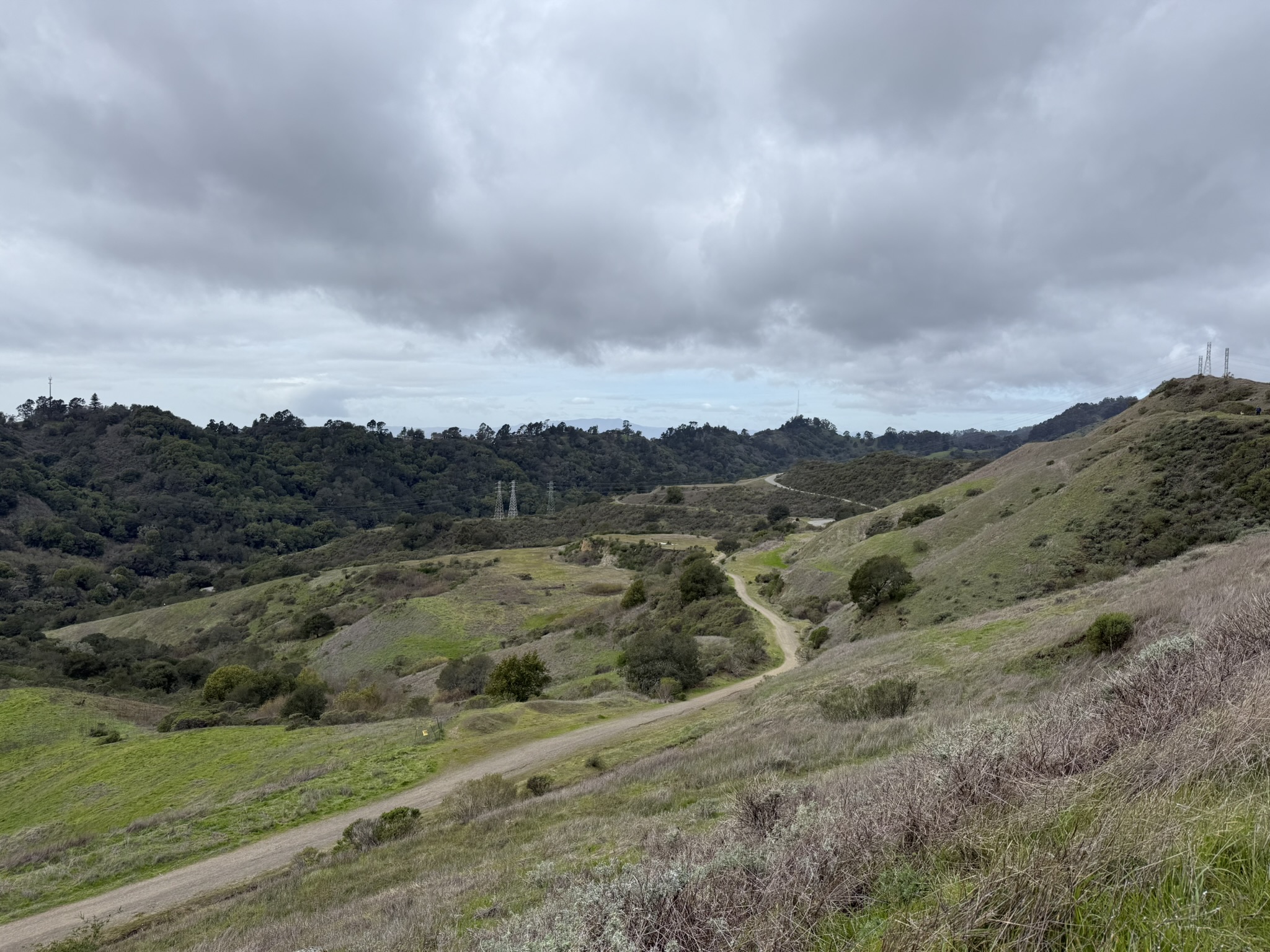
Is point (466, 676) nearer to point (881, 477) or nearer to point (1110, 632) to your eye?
point (1110, 632)

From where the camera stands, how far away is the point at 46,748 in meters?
25.0

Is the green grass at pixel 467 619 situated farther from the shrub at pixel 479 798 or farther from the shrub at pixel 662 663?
the shrub at pixel 479 798

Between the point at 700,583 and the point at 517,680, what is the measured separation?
21.0 m

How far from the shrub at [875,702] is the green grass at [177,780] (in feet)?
37.3

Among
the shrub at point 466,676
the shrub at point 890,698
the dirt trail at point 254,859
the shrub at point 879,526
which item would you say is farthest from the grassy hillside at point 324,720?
the shrub at point 879,526

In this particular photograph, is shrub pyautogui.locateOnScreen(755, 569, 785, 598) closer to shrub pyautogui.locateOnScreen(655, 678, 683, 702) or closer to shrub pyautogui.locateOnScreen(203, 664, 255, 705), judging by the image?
shrub pyautogui.locateOnScreen(655, 678, 683, 702)

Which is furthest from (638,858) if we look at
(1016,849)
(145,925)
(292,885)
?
(145,925)

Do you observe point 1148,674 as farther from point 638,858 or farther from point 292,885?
point 292,885

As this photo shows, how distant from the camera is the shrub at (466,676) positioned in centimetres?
3494

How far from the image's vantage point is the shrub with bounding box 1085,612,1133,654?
13.7m

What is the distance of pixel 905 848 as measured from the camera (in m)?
4.53

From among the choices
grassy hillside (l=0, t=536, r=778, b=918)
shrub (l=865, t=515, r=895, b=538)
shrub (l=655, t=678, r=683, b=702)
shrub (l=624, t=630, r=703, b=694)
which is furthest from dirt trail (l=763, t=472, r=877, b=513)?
shrub (l=655, t=678, r=683, b=702)

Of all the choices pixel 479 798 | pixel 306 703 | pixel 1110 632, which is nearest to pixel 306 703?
pixel 306 703

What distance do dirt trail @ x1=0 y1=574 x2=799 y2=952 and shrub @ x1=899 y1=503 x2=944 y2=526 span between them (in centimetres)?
3661
